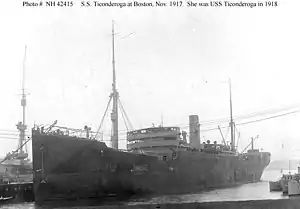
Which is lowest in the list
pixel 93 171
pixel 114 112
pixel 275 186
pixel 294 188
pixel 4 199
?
pixel 4 199

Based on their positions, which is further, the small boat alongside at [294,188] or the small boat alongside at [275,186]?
the small boat alongside at [275,186]

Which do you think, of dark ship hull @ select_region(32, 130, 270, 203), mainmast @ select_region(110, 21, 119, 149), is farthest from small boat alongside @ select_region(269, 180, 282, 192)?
mainmast @ select_region(110, 21, 119, 149)

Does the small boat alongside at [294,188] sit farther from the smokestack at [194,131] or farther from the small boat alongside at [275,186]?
the smokestack at [194,131]

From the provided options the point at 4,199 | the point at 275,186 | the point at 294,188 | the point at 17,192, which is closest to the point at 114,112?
the point at 17,192

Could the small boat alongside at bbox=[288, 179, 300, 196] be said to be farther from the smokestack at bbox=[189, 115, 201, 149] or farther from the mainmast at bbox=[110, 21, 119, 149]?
the smokestack at bbox=[189, 115, 201, 149]

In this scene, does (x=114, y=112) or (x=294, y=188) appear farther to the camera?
(x=114, y=112)

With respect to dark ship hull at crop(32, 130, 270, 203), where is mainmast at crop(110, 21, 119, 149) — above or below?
above

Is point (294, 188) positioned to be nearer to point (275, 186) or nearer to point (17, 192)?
point (275, 186)

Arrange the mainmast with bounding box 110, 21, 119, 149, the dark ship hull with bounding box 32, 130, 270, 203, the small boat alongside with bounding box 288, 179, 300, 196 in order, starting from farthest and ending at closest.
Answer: the mainmast with bounding box 110, 21, 119, 149 → the dark ship hull with bounding box 32, 130, 270, 203 → the small boat alongside with bounding box 288, 179, 300, 196

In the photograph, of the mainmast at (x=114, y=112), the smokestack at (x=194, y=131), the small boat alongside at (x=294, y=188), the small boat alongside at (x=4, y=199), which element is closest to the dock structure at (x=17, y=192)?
the small boat alongside at (x=4, y=199)
